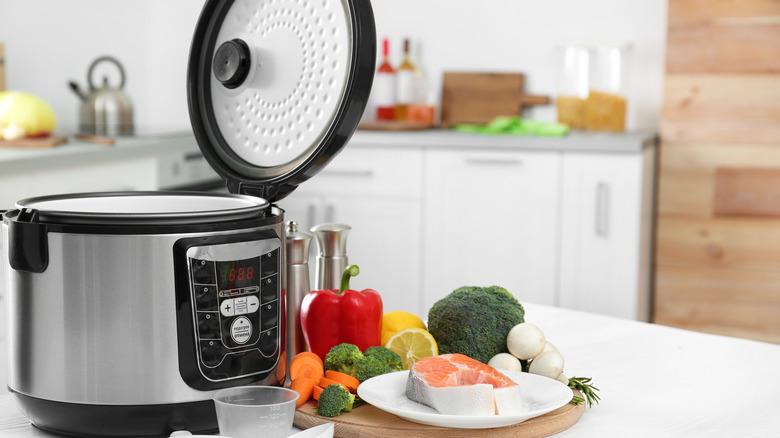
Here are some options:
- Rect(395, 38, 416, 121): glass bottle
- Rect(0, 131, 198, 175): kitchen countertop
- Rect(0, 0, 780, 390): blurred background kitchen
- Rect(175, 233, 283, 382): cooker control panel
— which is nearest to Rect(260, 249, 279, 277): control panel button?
Rect(175, 233, 283, 382): cooker control panel

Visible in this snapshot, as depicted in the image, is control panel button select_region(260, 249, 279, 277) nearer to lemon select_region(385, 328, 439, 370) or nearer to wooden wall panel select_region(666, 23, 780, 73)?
lemon select_region(385, 328, 439, 370)

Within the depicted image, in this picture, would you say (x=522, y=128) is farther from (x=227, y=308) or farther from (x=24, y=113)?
(x=227, y=308)

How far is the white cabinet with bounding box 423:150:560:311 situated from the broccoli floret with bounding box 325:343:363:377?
6.66 feet

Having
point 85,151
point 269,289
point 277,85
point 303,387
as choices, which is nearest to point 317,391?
point 303,387

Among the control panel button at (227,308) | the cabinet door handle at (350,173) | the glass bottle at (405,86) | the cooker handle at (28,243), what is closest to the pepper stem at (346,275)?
the control panel button at (227,308)

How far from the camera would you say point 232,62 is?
0.88m

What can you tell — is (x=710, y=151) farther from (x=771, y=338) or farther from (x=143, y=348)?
(x=143, y=348)

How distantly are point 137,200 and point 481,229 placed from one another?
2.09 metres

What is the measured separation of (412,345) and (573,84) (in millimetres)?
2334

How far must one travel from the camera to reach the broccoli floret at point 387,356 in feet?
2.83

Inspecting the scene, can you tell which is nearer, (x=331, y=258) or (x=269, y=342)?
(x=269, y=342)

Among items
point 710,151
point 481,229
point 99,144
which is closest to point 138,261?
point 99,144

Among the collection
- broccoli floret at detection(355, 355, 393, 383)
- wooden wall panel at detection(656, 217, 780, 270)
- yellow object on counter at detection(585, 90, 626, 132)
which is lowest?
wooden wall panel at detection(656, 217, 780, 270)

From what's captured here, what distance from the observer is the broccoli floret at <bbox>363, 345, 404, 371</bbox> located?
0.86 meters
